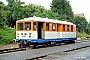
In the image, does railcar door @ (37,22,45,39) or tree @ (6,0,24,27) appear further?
tree @ (6,0,24,27)

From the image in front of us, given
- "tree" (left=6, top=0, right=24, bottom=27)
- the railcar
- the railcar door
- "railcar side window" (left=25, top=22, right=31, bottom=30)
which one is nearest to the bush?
the railcar

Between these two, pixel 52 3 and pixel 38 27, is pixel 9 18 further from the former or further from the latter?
pixel 52 3

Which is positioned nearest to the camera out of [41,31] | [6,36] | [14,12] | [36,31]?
[36,31]

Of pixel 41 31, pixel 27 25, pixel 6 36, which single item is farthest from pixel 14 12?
pixel 27 25

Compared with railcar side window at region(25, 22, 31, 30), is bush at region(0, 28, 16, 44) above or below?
below

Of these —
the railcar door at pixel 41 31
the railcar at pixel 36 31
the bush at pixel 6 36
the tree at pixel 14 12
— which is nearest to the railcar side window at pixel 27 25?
the railcar at pixel 36 31

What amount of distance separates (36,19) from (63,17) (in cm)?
3562

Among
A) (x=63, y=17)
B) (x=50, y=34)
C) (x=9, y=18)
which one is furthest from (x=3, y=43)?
(x=63, y=17)

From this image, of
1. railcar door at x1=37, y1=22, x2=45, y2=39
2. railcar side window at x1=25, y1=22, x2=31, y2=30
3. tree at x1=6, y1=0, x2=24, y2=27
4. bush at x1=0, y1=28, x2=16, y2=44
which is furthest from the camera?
tree at x1=6, y1=0, x2=24, y2=27

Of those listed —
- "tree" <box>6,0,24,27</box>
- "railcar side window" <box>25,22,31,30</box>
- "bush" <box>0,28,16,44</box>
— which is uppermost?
"tree" <box>6,0,24,27</box>

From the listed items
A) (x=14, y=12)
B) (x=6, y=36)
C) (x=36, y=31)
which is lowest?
(x=6, y=36)

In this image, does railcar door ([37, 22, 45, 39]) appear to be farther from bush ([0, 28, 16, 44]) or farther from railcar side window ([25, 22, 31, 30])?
bush ([0, 28, 16, 44])

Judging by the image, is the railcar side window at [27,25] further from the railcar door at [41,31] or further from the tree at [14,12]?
the tree at [14,12]

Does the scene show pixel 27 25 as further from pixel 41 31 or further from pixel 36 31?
pixel 41 31
